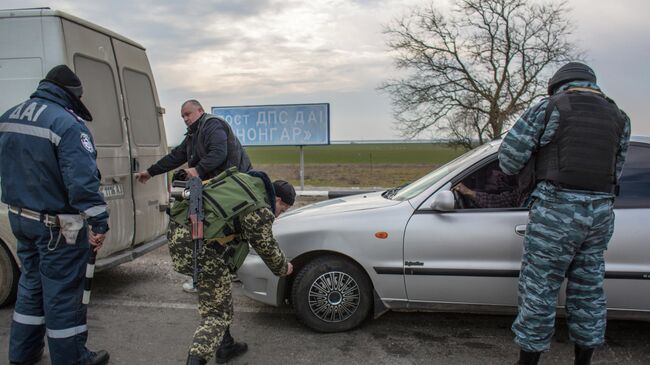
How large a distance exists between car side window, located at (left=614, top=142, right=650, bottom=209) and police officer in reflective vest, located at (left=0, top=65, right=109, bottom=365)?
3.45 m

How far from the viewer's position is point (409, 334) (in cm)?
385

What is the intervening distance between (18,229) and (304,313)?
2.00 metres

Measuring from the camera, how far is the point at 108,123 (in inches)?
178

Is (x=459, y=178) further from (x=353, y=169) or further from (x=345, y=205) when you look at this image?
(x=353, y=169)

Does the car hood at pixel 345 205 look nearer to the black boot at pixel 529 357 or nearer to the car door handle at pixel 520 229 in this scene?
the car door handle at pixel 520 229

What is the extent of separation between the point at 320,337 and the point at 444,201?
4.54ft

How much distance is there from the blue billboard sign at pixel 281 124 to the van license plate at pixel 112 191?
7.81 metres

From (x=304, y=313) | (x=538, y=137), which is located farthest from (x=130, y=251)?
(x=538, y=137)

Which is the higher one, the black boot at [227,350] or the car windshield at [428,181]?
the car windshield at [428,181]

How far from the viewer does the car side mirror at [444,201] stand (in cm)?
347

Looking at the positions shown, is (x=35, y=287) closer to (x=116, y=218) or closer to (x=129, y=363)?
(x=129, y=363)

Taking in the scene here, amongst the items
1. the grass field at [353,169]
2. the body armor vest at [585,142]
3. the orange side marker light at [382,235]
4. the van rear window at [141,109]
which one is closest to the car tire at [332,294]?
the orange side marker light at [382,235]

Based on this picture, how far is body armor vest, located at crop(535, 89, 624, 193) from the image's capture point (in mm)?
2820

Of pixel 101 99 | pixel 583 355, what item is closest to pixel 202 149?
pixel 101 99
